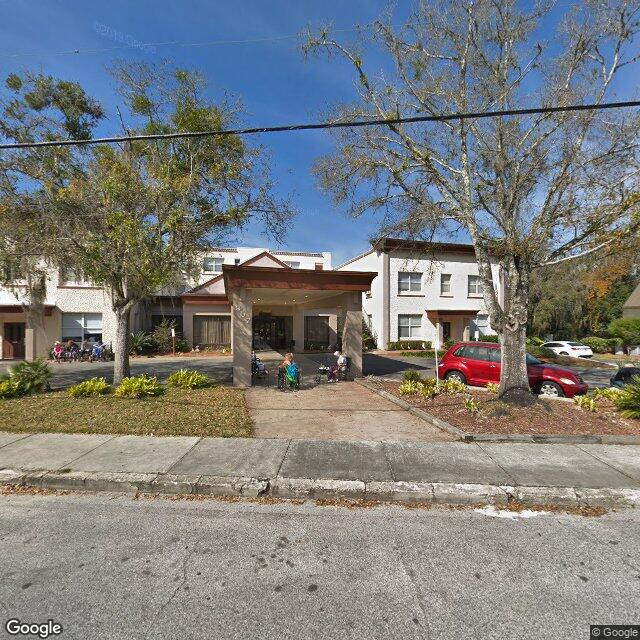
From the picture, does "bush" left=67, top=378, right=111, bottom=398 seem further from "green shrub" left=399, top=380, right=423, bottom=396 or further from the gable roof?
the gable roof

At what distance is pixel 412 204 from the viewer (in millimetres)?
9172

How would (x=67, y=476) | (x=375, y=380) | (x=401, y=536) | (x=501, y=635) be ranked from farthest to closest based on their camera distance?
1. (x=375, y=380)
2. (x=67, y=476)
3. (x=401, y=536)
4. (x=501, y=635)

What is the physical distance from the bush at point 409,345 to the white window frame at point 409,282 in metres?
3.56

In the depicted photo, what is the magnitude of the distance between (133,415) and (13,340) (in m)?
19.7

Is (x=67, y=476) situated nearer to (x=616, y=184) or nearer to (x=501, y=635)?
(x=501, y=635)

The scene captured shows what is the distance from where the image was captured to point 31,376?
32.0ft

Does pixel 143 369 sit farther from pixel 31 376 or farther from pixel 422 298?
pixel 422 298

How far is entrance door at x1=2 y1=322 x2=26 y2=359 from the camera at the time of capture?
804 inches

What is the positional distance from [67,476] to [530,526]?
222 inches

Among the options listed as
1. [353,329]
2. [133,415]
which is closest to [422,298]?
[353,329]

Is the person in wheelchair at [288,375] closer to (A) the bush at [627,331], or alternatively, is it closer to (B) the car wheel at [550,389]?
(B) the car wheel at [550,389]

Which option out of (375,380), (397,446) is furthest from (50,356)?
(397,446)

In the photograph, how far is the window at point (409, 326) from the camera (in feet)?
83.5

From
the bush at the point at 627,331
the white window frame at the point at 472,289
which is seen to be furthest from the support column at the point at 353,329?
the bush at the point at 627,331
